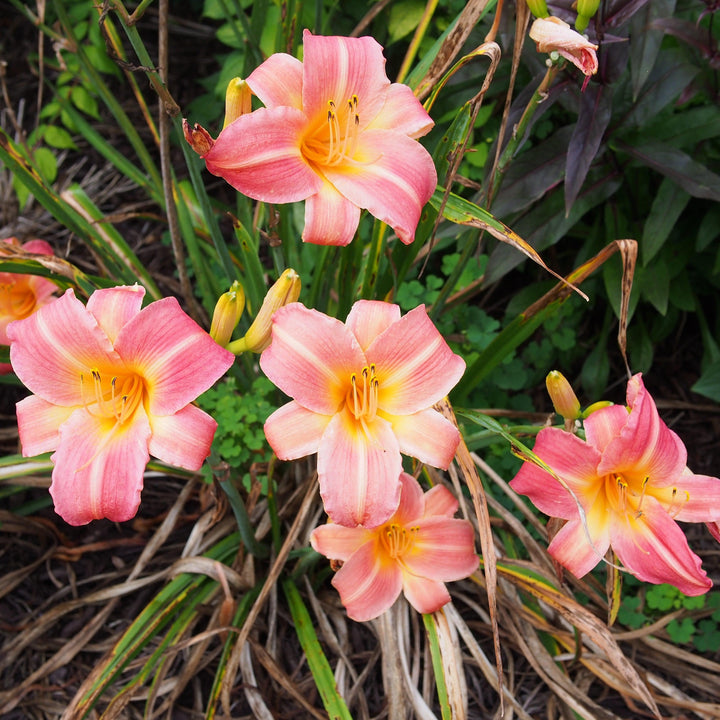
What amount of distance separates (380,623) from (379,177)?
0.96 m

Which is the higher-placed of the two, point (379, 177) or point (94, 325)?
point (379, 177)

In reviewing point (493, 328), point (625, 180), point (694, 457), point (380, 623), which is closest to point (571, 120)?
point (625, 180)

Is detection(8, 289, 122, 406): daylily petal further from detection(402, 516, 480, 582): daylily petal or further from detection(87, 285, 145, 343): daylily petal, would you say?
detection(402, 516, 480, 582): daylily petal

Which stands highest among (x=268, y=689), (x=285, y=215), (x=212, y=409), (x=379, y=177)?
(x=379, y=177)

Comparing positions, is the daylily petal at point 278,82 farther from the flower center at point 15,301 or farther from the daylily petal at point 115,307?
the flower center at point 15,301

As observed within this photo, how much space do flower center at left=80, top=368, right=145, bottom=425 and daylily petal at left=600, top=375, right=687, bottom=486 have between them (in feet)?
2.36

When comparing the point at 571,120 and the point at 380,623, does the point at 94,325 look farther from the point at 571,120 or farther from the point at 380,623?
the point at 571,120

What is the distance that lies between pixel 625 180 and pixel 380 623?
129 cm

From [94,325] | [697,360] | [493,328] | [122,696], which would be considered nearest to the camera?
[94,325]

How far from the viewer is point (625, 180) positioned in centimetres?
188

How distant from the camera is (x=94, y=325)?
3.24ft

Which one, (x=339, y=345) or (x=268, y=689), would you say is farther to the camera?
(x=268, y=689)

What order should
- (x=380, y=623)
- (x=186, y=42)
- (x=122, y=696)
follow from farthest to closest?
(x=186, y=42)
(x=380, y=623)
(x=122, y=696)

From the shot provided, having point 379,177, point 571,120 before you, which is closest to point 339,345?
point 379,177
